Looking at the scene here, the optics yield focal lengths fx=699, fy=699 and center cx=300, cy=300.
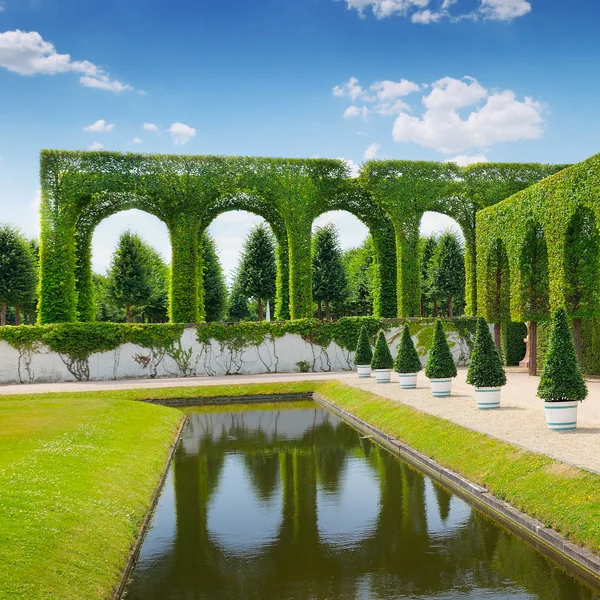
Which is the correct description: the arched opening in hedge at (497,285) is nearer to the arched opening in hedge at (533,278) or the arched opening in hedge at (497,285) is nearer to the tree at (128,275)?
the arched opening in hedge at (533,278)

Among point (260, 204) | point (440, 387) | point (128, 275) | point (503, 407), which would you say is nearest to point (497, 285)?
point (260, 204)

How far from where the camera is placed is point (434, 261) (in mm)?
60875

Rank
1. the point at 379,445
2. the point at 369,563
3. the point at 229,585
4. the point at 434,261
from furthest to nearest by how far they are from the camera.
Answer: the point at 434,261, the point at 379,445, the point at 369,563, the point at 229,585

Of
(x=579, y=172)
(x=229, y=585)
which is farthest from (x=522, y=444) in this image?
(x=579, y=172)

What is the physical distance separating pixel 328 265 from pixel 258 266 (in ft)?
19.6

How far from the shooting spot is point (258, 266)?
5262cm

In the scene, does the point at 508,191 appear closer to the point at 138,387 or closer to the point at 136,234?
the point at 138,387

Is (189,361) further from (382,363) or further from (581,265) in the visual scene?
(581,265)

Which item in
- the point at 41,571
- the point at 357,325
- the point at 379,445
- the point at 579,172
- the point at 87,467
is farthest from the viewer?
the point at 357,325

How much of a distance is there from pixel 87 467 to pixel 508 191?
1248 inches

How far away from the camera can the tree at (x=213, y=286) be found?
5654 centimetres

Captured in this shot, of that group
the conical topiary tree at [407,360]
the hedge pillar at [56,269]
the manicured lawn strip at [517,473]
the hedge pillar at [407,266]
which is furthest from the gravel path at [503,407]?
the hedge pillar at [407,266]

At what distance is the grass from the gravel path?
1.72 ft

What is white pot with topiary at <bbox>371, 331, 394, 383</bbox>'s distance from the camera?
90.1 feet
